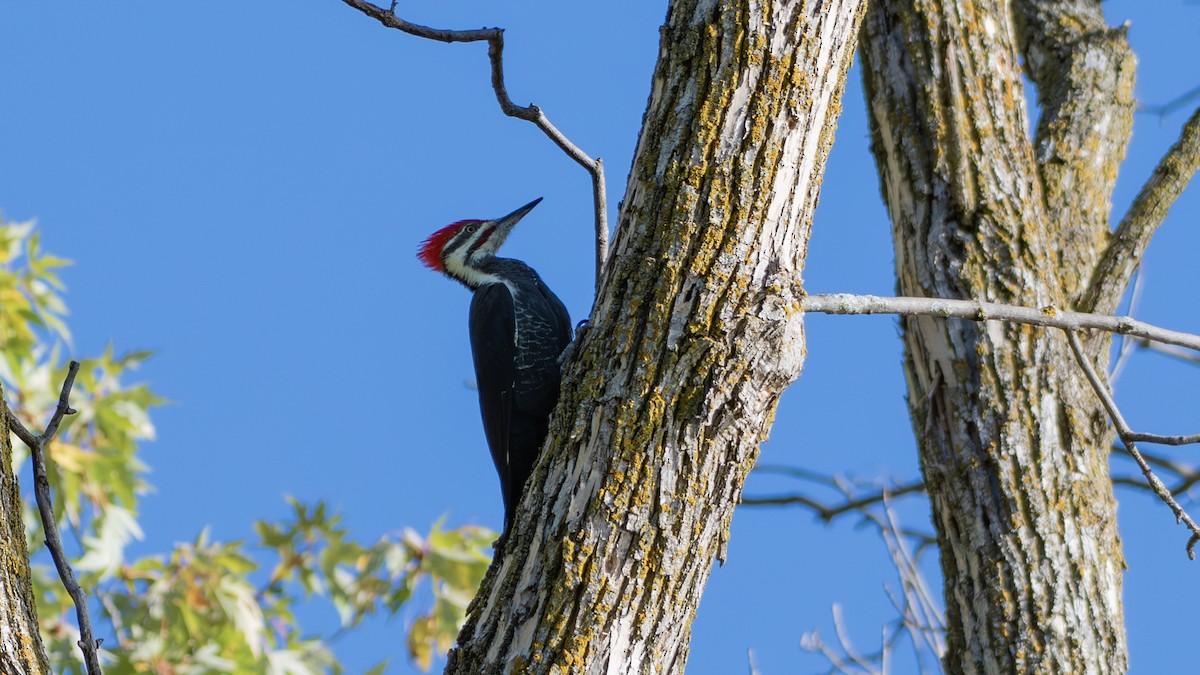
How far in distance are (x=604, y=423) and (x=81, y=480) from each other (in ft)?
10.6

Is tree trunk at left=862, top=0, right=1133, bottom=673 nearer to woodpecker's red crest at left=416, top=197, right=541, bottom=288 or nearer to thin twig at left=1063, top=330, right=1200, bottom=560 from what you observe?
thin twig at left=1063, top=330, right=1200, bottom=560

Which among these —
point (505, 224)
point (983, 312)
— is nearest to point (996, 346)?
point (983, 312)

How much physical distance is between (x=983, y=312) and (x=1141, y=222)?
1524 millimetres

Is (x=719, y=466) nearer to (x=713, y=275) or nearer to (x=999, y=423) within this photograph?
(x=713, y=275)

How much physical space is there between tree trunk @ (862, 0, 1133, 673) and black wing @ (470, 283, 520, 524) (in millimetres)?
1305

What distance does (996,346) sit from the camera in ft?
12.0

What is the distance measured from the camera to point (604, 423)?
2332mm

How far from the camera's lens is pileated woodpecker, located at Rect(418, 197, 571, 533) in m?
3.63

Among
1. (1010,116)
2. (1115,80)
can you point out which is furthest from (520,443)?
(1115,80)

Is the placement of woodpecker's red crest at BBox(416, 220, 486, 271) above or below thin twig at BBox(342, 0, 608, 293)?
above

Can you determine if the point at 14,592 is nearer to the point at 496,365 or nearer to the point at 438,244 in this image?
the point at 496,365

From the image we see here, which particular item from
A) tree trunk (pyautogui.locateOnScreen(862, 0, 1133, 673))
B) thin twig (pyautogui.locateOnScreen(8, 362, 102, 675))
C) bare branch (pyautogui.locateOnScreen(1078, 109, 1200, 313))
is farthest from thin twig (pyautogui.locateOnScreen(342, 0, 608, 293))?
bare branch (pyautogui.locateOnScreen(1078, 109, 1200, 313))

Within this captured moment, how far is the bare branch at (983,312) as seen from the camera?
2.46 meters

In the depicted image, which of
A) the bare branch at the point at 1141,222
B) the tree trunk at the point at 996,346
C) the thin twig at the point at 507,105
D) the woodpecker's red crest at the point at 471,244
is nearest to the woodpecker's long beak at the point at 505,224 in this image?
the woodpecker's red crest at the point at 471,244
